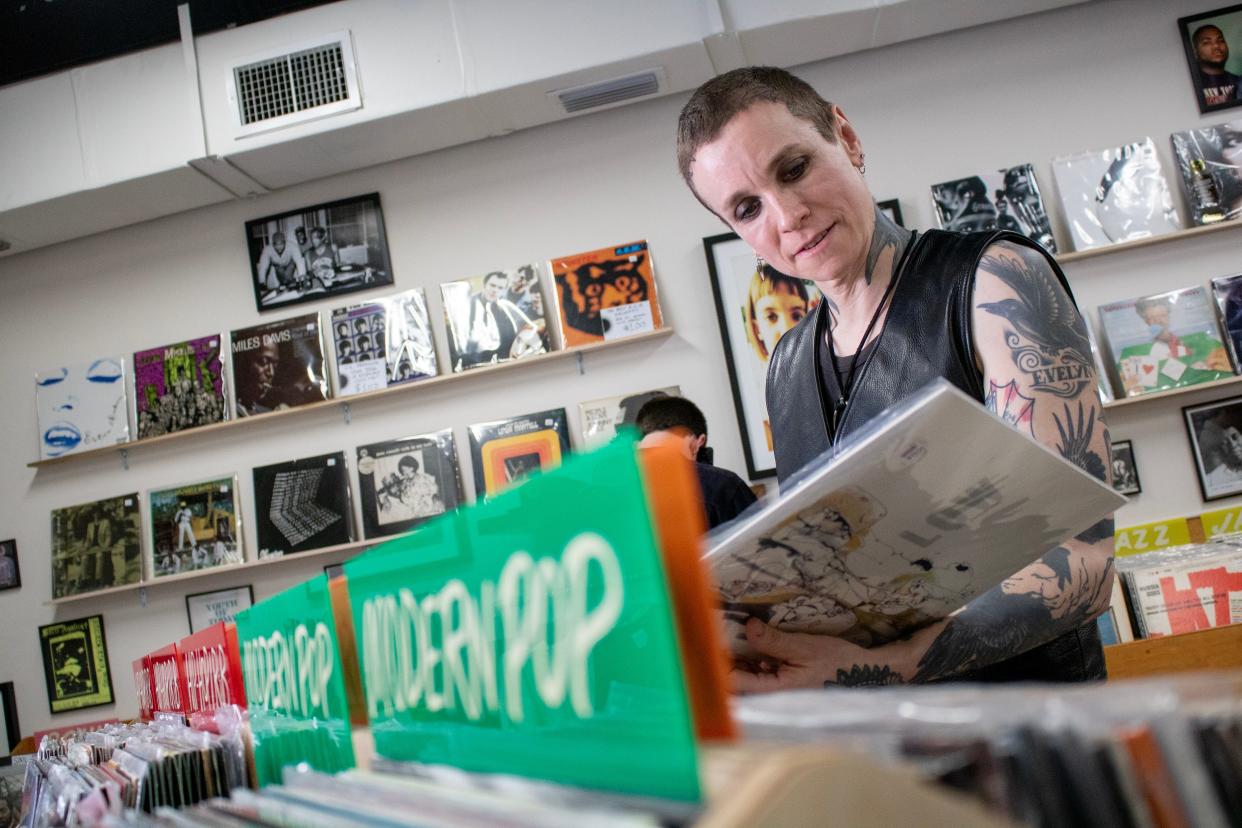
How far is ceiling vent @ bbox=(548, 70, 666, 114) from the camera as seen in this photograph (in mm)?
3656

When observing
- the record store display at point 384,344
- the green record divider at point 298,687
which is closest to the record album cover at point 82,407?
the record store display at point 384,344

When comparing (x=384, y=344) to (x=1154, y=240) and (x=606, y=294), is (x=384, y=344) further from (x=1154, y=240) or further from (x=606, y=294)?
(x=1154, y=240)

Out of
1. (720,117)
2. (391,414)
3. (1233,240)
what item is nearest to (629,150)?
(391,414)

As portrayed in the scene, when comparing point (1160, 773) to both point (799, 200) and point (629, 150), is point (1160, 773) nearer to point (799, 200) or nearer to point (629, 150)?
point (799, 200)

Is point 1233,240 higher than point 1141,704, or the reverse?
point 1233,240

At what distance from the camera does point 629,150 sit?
395cm

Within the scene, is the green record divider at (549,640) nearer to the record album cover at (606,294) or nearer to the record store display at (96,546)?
the record album cover at (606,294)

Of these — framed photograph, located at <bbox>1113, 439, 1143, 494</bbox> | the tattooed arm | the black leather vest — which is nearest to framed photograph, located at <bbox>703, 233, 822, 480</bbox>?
framed photograph, located at <bbox>1113, 439, 1143, 494</bbox>

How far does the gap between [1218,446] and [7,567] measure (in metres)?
4.80

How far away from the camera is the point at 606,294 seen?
12.6 ft

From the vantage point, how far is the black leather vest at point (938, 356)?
1.21m

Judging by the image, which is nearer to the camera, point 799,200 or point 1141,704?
point 1141,704

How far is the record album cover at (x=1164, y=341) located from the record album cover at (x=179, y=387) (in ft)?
11.3

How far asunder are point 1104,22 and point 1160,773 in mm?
4064
